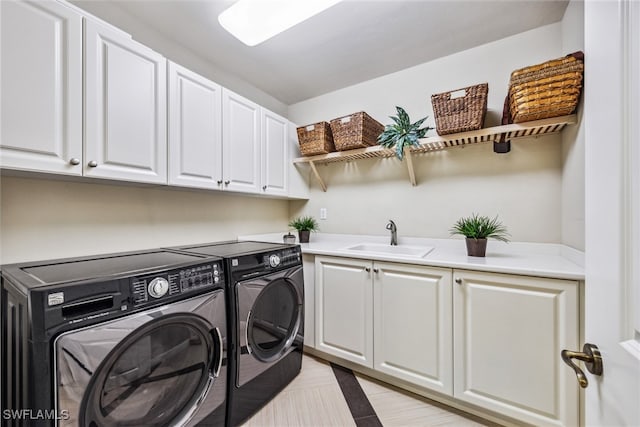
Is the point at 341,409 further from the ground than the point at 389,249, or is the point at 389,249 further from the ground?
the point at 389,249

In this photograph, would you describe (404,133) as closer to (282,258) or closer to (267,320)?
(282,258)

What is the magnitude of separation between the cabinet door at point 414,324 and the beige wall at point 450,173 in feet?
2.10

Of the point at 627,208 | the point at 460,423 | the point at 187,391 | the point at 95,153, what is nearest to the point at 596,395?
the point at 627,208

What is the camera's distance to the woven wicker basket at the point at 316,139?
2.27 metres

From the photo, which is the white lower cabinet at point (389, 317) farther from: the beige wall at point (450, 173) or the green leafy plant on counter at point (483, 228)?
the beige wall at point (450, 173)

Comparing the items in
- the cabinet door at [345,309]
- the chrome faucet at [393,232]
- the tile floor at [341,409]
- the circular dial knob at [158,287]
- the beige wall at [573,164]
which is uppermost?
the beige wall at [573,164]

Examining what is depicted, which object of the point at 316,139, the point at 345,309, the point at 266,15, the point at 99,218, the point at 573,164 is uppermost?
the point at 266,15

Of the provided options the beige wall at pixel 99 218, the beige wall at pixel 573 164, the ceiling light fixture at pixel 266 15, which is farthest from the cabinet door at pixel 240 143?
the beige wall at pixel 573 164

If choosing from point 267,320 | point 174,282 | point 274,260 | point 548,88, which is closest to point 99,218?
point 174,282

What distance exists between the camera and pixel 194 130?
1.68 metres

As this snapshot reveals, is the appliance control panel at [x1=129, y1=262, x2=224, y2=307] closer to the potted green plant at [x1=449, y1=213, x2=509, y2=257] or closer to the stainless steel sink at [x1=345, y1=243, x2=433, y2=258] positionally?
the stainless steel sink at [x1=345, y1=243, x2=433, y2=258]

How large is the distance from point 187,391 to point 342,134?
190 cm

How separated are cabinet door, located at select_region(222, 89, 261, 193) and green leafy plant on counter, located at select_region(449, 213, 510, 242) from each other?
154 centimetres

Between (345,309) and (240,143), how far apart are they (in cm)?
144
